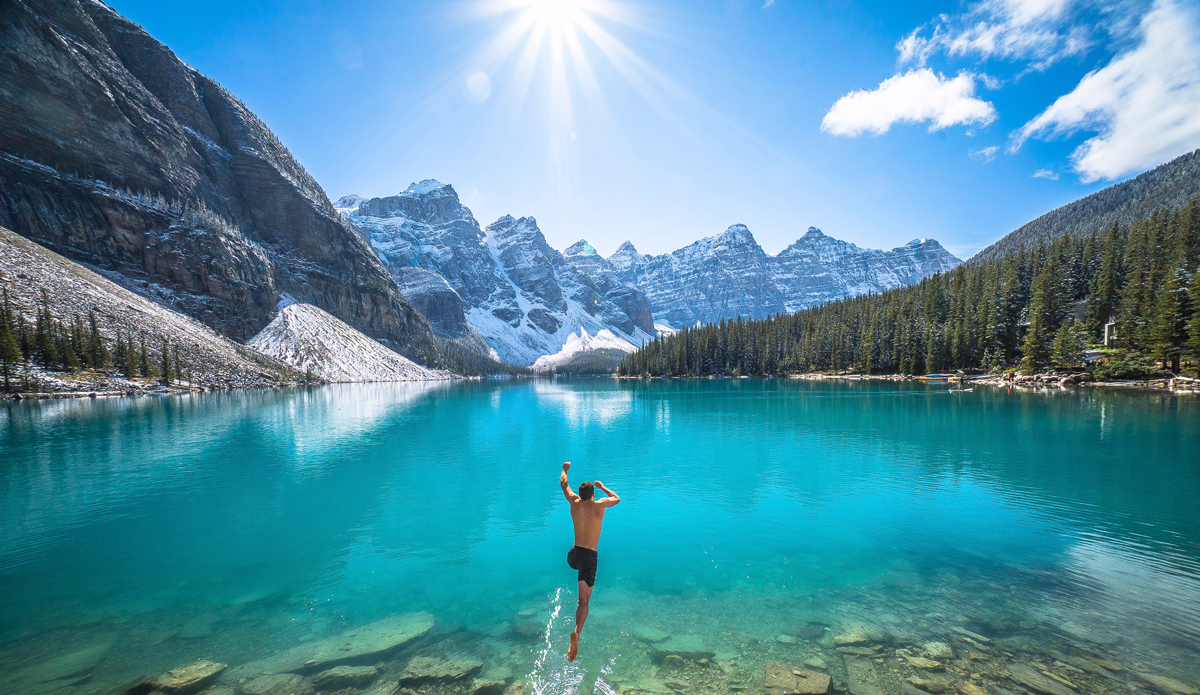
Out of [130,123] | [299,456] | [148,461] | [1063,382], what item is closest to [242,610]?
[299,456]

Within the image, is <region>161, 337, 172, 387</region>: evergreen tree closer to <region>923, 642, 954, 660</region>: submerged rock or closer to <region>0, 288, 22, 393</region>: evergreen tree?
<region>0, 288, 22, 393</region>: evergreen tree

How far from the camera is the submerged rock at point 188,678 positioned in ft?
28.2

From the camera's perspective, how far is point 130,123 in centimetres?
15388

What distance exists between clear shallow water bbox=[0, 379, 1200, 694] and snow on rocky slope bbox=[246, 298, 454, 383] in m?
130

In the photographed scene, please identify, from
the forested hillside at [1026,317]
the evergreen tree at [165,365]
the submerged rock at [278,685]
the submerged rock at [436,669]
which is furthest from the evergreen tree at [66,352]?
the forested hillside at [1026,317]

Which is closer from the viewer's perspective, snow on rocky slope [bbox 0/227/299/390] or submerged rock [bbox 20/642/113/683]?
submerged rock [bbox 20/642/113/683]

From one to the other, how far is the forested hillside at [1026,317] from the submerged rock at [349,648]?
8246 cm

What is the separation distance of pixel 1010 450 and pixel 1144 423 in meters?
16.8

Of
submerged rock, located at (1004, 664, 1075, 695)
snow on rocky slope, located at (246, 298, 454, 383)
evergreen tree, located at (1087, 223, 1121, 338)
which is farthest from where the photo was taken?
snow on rocky slope, located at (246, 298, 454, 383)

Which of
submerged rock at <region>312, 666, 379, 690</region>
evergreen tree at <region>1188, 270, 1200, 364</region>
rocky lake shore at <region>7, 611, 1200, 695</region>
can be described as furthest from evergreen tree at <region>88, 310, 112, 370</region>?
evergreen tree at <region>1188, 270, 1200, 364</region>

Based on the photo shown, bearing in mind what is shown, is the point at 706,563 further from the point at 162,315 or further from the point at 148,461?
the point at 162,315

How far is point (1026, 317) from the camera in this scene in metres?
87.9

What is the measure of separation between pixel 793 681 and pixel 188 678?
11.7 m

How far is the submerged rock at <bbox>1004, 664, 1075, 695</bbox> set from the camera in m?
8.18
